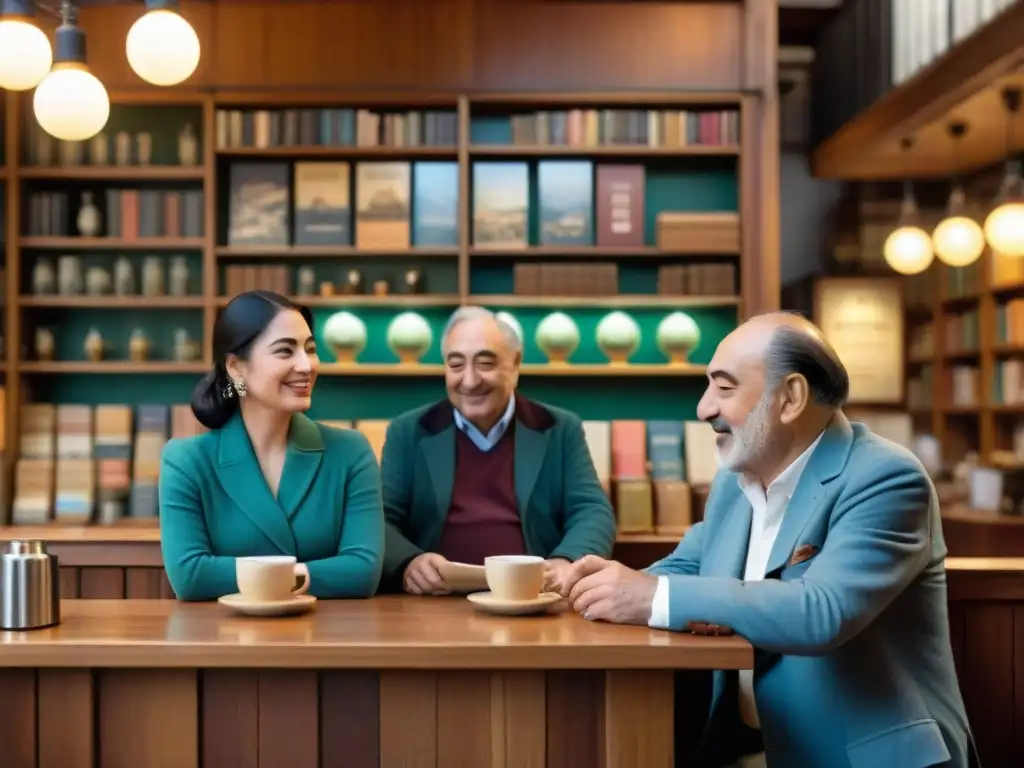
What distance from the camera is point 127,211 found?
5277mm

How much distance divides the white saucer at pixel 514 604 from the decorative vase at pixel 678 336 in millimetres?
3313

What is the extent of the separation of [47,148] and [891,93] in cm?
448

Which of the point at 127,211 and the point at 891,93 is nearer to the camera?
the point at 127,211

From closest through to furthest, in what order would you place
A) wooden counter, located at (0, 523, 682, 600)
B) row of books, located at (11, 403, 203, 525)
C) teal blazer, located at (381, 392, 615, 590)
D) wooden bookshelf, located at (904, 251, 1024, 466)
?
teal blazer, located at (381, 392, 615, 590), wooden counter, located at (0, 523, 682, 600), row of books, located at (11, 403, 203, 525), wooden bookshelf, located at (904, 251, 1024, 466)

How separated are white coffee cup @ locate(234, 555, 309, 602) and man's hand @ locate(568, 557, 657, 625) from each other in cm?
49

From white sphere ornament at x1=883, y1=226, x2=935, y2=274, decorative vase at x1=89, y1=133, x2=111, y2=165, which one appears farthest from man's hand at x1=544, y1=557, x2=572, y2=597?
white sphere ornament at x1=883, y1=226, x2=935, y2=274

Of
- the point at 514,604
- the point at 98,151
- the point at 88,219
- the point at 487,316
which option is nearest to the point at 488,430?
the point at 487,316

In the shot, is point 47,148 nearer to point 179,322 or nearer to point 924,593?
point 179,322

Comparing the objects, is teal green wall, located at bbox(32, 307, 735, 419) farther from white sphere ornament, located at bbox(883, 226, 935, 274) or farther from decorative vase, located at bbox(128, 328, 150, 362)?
white sphere ornament, located at bbox(883, 226, 935, 274)

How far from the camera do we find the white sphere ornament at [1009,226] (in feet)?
16.8

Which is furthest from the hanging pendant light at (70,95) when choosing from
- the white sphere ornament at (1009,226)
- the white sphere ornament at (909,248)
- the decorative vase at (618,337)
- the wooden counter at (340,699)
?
the white sphere ornament at (909,248)

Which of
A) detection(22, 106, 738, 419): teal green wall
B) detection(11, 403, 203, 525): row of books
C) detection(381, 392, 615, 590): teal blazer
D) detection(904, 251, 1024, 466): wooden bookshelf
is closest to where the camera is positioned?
detection(381, 392, 615, 590): teal blazer

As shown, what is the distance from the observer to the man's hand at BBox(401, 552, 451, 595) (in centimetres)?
225

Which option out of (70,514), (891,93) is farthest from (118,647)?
(891,93)
